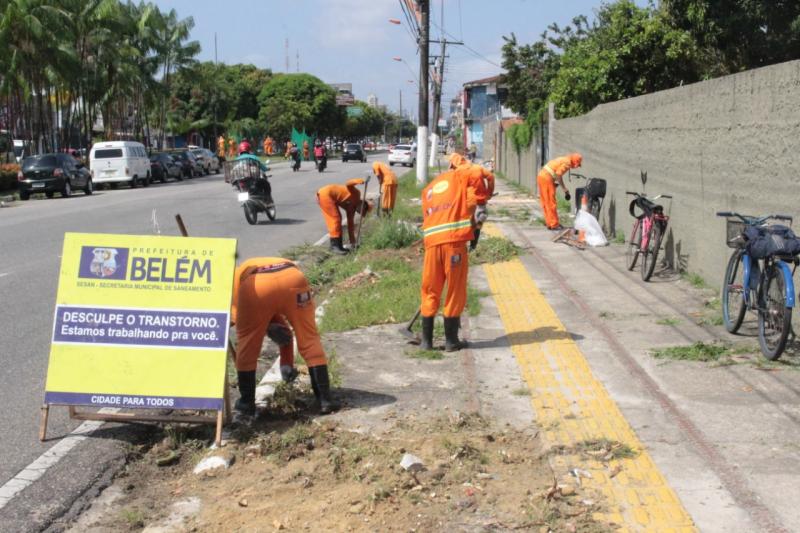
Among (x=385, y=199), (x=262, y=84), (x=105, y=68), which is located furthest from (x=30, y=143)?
(x=262, y=84)

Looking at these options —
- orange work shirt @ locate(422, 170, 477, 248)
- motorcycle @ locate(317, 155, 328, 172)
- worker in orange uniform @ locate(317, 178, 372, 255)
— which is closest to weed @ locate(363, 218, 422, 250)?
worker in orange uniform @ locate(317, 178, 372, 255)

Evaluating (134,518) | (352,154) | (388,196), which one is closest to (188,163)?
(352,154)

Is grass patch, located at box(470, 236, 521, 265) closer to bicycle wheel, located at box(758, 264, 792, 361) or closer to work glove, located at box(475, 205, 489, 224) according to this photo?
work glove, located at box(475, 205, 489, 224)

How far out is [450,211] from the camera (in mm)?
7305

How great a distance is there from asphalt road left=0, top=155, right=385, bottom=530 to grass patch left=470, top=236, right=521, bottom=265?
3.30 metres

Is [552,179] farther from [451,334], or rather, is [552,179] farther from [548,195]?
[451,334]

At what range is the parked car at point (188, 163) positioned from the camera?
4444 centimetres

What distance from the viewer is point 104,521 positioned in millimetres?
4492

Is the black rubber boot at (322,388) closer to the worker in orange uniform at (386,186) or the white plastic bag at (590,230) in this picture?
the white plastic bag at (590,230)

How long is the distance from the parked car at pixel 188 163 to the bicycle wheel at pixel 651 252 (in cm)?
3602

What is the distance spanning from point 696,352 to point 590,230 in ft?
22.9

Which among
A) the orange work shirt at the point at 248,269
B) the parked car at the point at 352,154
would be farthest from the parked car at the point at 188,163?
the orange work shirt at the point at 248,269

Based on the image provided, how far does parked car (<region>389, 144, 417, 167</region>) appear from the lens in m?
55.9

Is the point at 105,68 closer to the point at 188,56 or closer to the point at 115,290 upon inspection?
the point at 188,56
